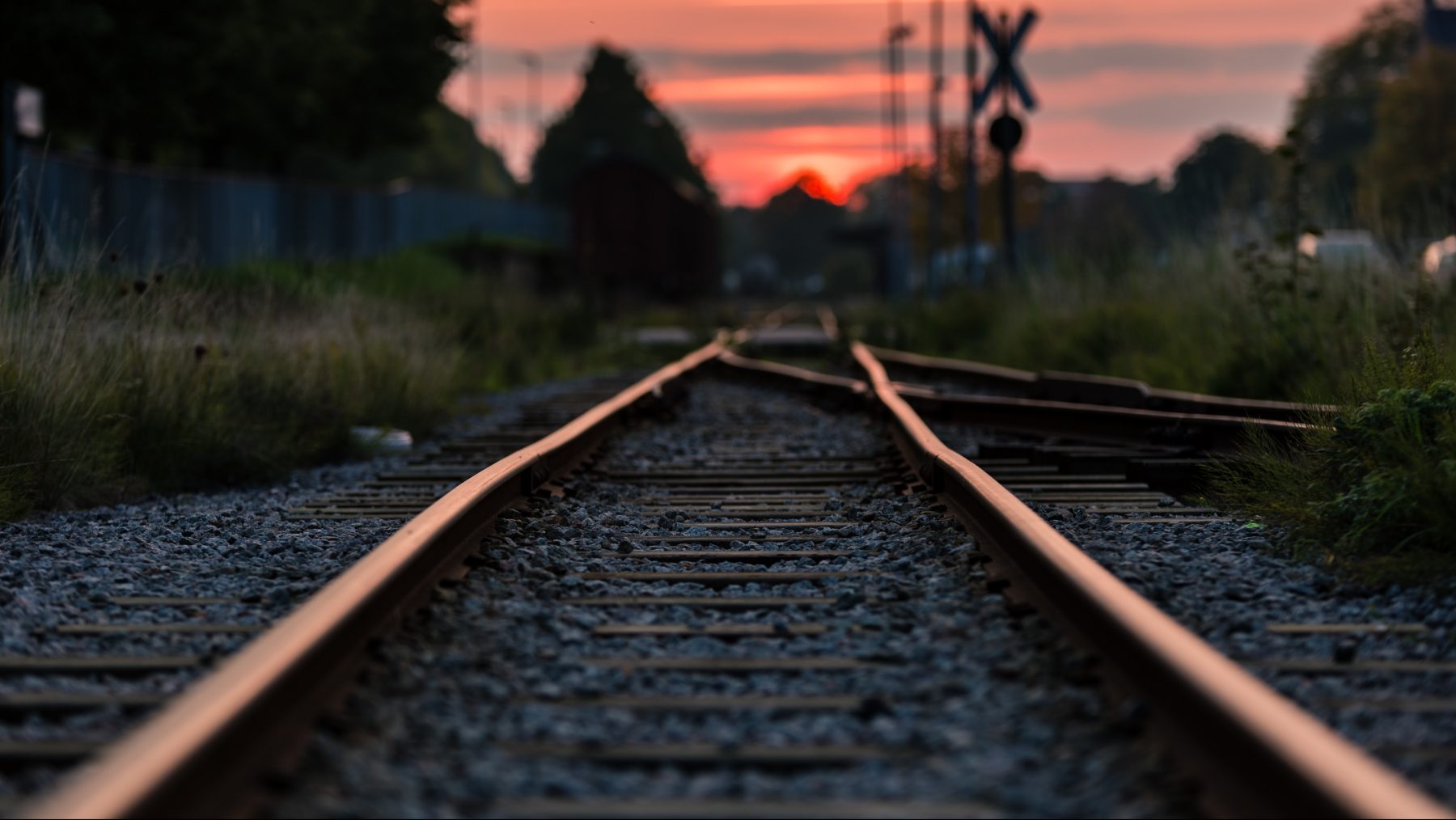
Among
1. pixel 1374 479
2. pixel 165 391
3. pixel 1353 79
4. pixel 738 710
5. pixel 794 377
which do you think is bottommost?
pixel 738 710

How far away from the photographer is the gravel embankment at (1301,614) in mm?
2811

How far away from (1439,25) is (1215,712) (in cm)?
4220

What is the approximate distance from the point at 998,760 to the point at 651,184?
4428 cm

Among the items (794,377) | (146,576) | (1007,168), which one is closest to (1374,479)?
(146,576)

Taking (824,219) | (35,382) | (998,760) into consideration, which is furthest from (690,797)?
(824,219)

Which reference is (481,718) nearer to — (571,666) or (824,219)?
(571,666)

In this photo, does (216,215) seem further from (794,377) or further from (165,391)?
(165,391)

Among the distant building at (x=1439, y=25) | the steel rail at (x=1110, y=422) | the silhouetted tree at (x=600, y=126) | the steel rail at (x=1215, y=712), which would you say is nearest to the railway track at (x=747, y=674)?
the steel rail at (x=1215, y=712)

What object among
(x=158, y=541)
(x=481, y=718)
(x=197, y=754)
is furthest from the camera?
(x=158, y=541)

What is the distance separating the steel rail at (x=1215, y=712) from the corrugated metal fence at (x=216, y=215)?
5.24 m

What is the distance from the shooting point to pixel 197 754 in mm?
2273

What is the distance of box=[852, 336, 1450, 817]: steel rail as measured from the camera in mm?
2072

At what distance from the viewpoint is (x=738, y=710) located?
294 centimetres

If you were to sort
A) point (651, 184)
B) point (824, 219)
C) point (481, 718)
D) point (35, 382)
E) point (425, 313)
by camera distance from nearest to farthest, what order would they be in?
point (481, 718) < point (35, 382) < point (425, 313) < point (651, 184) < point (824, 219)
